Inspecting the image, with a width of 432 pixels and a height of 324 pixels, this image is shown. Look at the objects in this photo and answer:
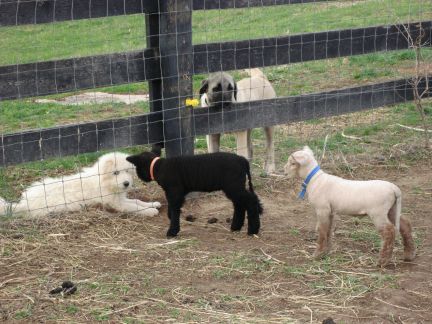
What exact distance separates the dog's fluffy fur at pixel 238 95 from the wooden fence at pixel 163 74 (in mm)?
316

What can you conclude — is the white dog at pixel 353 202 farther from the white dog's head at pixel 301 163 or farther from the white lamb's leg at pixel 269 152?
the white lamb's leg at pixel 269 152

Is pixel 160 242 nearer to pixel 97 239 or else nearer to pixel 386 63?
pixel 97 239

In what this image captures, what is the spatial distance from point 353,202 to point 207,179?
1.35m

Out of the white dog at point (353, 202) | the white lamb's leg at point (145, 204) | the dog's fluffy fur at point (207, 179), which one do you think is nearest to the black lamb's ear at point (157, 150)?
the dog's fluffy fur at point (207, 179)

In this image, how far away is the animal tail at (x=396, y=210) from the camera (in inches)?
227

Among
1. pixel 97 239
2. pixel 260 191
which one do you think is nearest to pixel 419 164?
pixel 260 191

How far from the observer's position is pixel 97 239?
6.55 metres

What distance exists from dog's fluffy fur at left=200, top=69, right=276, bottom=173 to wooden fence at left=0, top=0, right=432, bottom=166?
0.32 meters

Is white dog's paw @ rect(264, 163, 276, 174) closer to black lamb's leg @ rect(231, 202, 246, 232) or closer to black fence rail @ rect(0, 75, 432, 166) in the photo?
black fence rail @ rect(0, 75, 432, 166)

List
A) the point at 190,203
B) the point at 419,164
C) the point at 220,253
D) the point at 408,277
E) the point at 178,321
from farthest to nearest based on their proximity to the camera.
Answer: the point at 419,164
the point at 190,203
the point at 220,253
the point at 408,277
the point at 178,321

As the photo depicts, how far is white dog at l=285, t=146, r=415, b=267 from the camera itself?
18.9 ft

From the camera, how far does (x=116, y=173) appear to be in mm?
7277

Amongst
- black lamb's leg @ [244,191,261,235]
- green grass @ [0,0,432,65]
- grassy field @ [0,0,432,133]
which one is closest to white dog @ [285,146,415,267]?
black lamb's leg @ [244,191,261,235]

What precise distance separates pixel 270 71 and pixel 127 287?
8625mm
